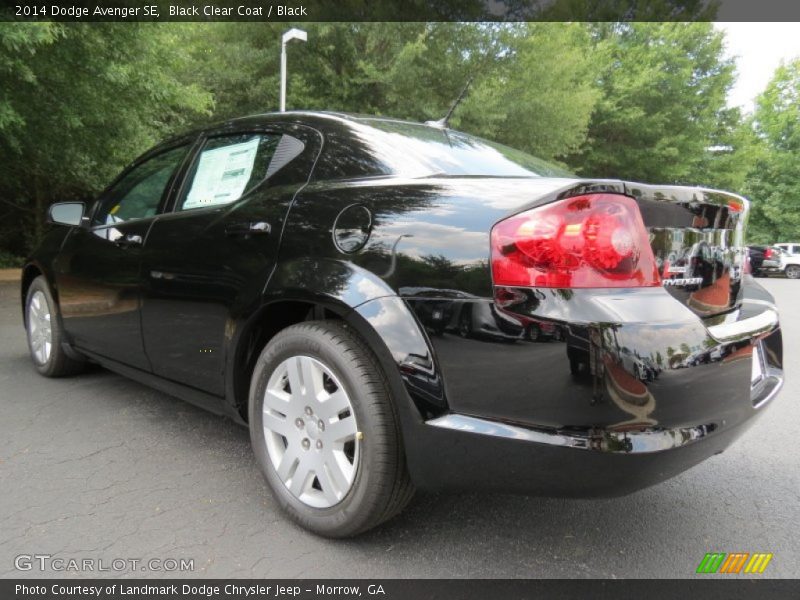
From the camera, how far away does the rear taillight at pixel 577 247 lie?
5.45 feet

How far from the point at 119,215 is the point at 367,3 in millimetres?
12236

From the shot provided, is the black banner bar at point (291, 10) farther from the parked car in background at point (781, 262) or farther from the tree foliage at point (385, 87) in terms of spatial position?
the parked car in background at point (781, 262)

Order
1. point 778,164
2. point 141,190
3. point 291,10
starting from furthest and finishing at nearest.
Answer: point 778,164 → point 291,10 → point 141,190

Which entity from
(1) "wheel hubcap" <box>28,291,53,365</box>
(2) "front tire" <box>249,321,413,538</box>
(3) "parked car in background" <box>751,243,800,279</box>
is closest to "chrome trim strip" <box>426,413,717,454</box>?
(2) "front tire" <box>249,321,413,538</box>

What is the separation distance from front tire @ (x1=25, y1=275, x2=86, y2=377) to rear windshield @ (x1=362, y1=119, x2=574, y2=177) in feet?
8.64

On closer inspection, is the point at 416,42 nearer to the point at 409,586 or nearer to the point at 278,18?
the point at 278,18

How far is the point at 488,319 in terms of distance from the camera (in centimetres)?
172

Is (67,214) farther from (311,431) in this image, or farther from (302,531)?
(302,531)

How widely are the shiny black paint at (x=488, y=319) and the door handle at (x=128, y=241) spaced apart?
2.41 ft

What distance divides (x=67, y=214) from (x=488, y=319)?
9.90ft

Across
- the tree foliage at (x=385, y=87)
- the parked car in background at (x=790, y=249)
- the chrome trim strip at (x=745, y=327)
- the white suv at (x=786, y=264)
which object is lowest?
the white suv at (x=786, y=264)

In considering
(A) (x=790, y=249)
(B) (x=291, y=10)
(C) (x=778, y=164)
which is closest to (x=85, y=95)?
(B) (x=291, y=10)

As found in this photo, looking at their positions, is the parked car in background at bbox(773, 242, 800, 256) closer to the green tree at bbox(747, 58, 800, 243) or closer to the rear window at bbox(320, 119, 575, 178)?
the green tree at bbox(747, 58, 800, 243)

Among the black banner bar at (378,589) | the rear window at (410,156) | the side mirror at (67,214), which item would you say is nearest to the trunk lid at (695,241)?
the rear window at (410,156)
